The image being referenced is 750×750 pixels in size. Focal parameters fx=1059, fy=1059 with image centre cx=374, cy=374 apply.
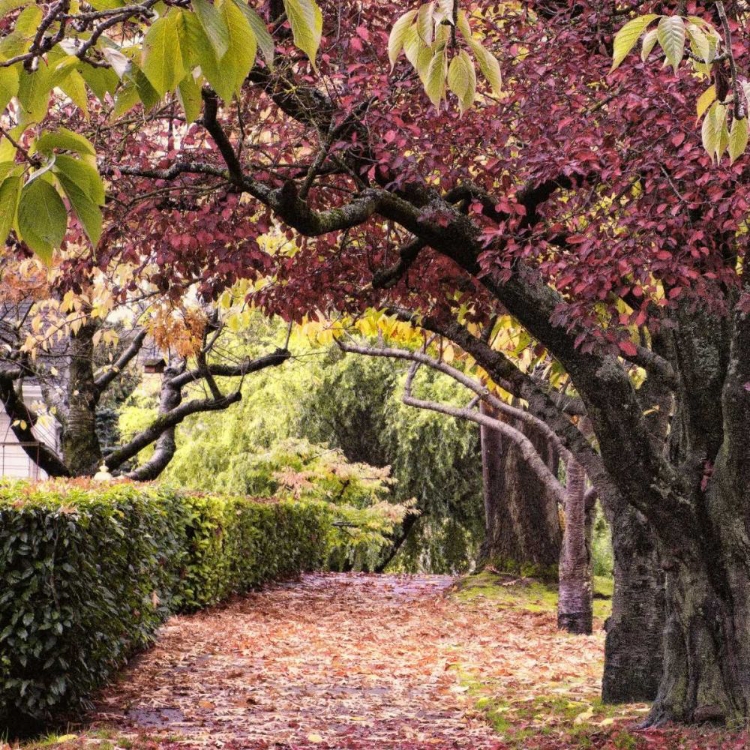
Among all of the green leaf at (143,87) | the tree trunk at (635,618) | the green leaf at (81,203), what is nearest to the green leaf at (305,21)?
the green leaf at (143,87)

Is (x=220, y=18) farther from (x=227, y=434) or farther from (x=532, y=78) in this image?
(x=227, y=434)

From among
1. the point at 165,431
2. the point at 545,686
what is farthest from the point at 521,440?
the point at 165,431

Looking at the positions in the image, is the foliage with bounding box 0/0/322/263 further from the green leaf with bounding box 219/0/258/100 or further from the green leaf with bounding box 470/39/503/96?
the green leaf with bounding box 470/39/503/96

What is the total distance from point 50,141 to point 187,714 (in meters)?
6.90

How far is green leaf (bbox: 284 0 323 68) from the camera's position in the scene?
1.87 metres

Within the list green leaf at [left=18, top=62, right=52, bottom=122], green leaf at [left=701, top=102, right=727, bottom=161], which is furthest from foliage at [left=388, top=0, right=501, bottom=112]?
green leaf at [left=18, top=62, right=52, bottom=122]

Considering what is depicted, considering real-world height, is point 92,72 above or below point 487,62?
below

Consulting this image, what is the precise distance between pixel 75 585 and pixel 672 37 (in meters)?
6.39

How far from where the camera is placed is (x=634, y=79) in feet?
19.7

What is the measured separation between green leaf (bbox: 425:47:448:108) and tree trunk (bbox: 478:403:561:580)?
599 inches

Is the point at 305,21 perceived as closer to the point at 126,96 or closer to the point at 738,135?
the point at 126,96

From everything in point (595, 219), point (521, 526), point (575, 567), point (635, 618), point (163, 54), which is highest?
point (595, 219)

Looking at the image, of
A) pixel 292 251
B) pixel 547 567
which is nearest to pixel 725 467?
pixel 292 251

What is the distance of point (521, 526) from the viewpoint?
17.4 metres
